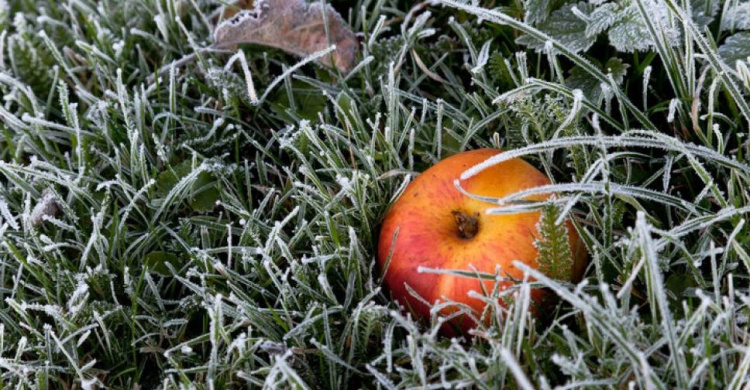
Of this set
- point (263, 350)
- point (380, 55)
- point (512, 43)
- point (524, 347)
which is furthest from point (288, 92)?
point (524, 347)

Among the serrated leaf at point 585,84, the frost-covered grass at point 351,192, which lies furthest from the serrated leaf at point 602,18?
the serrated leaf at point 585,84

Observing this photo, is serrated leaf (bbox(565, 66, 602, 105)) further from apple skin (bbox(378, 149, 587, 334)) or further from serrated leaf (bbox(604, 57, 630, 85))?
apple skin (bbox(378, 149, 587, 334))

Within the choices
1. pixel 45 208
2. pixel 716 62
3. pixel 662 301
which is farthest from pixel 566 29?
pixel 45 208

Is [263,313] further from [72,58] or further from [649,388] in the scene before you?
[72,58]

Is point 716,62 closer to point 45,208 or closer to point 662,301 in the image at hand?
point 662,301

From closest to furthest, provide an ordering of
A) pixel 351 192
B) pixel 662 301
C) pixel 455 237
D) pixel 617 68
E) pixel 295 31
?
pixel 662 301 < pixel 455 237 < pixel 351 192 < pixel 617 68 < pixel 295 31

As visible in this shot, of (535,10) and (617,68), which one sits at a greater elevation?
(535,10)
